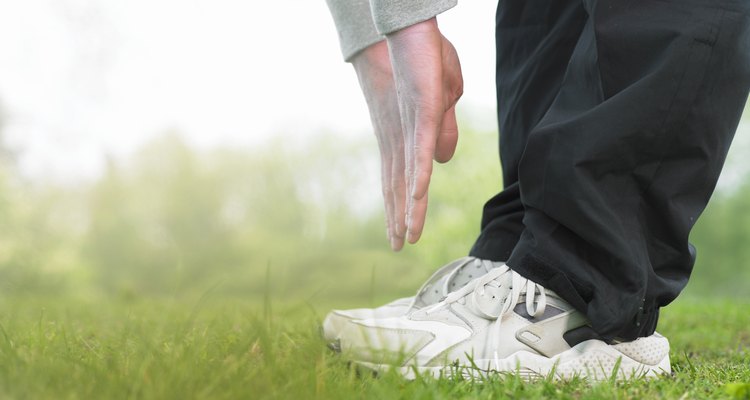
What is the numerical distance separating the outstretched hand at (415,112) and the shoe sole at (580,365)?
28 centimetres

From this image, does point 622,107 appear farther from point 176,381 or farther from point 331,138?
point 331,138

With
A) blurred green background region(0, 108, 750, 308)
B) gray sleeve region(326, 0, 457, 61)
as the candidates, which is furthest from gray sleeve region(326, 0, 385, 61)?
blurred green background region(0, 108, 750, 308)

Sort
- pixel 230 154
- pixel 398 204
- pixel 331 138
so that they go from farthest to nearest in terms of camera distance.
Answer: pixel 331 138
pixel 230 154
pixel 398 204

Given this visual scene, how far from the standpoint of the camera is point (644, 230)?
51.7 inches

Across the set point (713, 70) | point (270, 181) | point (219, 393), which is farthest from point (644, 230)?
point (270, 181)

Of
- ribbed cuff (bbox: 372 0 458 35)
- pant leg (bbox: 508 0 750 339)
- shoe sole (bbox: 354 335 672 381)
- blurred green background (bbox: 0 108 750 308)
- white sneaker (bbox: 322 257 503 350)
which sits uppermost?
ribbed cuff (bbox: 372 0 458 35)

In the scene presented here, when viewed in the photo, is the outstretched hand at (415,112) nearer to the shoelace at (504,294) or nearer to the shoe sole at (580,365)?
the shoelace at (504,294)

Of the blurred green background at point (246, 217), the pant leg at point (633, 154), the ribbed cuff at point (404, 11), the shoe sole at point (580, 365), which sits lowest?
the blurred green background at point (246, 217)

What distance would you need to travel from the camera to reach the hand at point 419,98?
1.31 m

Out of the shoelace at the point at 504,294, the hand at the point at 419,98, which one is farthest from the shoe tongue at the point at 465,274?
the hand at the point at 419,98

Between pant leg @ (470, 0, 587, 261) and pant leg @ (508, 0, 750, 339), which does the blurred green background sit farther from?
pant leg @ (508, 0, 750, 339)

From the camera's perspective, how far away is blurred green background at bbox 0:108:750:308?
14133mm

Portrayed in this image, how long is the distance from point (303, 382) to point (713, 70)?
0.94 metres

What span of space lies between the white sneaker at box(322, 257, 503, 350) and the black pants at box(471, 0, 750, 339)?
21cm
